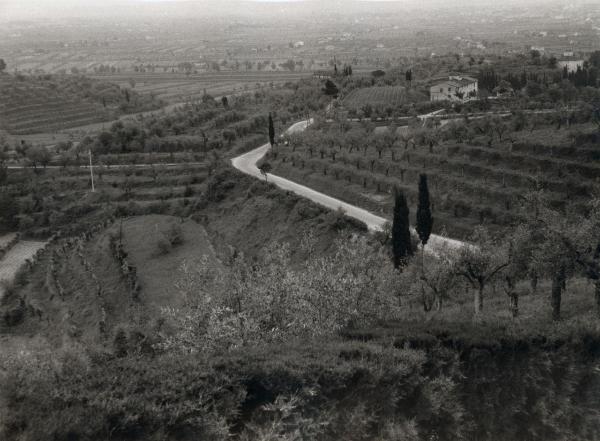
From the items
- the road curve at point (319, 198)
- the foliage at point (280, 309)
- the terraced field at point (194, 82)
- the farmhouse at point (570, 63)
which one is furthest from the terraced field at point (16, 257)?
the farmhouse at point (570, 63)

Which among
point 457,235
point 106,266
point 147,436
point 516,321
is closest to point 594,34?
point 457,235

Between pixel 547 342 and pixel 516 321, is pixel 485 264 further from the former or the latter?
pixel 547 342

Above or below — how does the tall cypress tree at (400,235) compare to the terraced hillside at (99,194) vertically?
above

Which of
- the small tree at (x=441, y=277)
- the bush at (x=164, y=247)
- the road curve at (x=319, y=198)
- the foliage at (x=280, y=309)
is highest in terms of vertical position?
the foliage at (x=280, y=309)

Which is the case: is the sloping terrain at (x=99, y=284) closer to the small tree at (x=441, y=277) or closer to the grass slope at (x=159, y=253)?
the grass slope at (x=159, y=253)

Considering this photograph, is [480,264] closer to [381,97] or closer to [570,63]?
[381,97]
